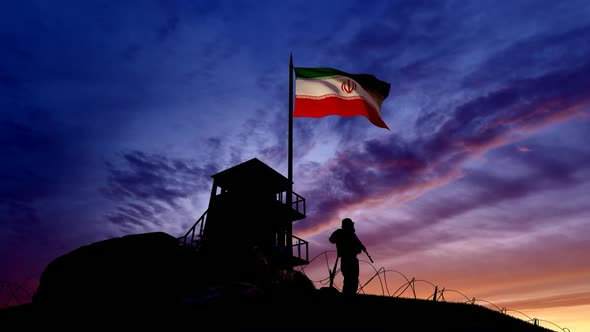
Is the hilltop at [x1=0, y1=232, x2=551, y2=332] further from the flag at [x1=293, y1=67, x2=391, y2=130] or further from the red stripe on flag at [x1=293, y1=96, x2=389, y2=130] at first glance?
the flag at [x1=293, y1=67, x2=391, y2=130]

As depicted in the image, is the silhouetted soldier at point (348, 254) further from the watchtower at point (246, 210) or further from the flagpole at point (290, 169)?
the watchtower at point (246, 210)

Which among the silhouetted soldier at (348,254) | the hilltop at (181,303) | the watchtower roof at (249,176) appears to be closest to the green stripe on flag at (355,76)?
the silhouetted soldier at (348,254)

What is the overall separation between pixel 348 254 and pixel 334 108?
7150 mm

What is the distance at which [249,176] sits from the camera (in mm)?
25344

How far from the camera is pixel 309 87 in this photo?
50.1ft

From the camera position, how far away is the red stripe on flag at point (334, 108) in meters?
14.6

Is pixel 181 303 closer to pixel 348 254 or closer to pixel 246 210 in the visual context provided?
pixel 348 254

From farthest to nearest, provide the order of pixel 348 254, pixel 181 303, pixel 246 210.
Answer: pixel 246 210 < pixel 348 254 < pixel 181 303

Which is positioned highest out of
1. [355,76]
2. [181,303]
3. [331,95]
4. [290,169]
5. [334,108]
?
[355,76]

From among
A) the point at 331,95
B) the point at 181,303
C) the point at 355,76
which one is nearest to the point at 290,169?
the point at 331,95

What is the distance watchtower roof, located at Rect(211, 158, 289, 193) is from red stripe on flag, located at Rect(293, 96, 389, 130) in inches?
412

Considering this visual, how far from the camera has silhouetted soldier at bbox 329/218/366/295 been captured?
1038 centimetres

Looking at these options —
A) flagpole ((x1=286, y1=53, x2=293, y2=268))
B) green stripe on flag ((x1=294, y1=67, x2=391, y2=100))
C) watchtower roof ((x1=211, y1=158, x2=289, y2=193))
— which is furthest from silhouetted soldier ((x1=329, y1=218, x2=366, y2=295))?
watchtower roof ((x1=211, y1=158, x2=289, y2=193))

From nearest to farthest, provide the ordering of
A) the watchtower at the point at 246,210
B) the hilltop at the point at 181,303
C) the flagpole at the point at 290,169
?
the hilltop at the point at 181,303, the flagpole at the point at 290,169, the watchtower at the point at 246,210
